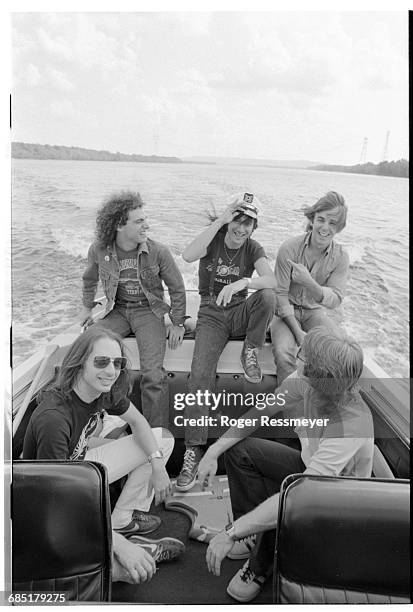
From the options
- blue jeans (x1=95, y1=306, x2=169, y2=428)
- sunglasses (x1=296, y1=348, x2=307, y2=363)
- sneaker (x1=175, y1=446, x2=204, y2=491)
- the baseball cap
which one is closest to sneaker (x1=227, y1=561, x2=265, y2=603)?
sneaker (x1=175, y1=446, x2=204, y2=491)

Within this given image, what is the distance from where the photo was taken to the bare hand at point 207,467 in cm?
179

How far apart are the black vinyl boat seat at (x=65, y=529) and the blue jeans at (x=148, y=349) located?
0.68 feet

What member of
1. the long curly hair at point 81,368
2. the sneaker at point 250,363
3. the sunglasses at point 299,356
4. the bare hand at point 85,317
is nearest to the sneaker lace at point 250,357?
the sneaker at point 250,363

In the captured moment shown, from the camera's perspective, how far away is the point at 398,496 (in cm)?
172

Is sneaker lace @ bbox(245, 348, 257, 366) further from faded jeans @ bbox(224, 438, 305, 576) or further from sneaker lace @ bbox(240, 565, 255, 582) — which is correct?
sneaker lace @ bbox(240, 565, 255, 582)

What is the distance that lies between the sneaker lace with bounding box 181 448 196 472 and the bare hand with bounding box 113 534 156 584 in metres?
0.23

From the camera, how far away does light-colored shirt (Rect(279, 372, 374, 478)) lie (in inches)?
68.8

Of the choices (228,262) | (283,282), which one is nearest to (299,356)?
(283,282)

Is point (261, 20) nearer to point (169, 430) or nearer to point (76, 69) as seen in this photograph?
point (76, 69)

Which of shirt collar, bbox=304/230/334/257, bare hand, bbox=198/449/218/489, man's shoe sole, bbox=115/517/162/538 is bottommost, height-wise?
man's shoe sole, bbox=115/517/162/538

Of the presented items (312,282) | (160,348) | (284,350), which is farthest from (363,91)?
(160,348)

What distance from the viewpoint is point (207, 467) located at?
1788 mm

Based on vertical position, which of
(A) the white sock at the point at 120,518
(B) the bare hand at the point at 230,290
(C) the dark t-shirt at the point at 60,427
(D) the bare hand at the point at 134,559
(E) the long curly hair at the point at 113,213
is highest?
(E) the long curly hair at the point at 113,213

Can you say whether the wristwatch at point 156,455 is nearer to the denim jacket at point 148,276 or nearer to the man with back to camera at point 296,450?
the man with back to camera at point 296,450
